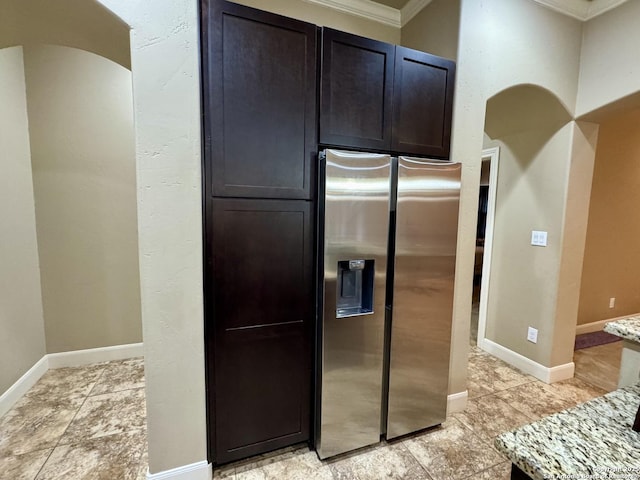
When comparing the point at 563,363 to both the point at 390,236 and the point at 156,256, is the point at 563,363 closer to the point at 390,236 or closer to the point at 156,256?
the point at 390,236

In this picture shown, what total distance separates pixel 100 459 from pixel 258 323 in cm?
126

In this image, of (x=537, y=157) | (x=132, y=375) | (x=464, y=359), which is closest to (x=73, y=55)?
(x=132, y=375)

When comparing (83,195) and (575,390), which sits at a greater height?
(83,195)

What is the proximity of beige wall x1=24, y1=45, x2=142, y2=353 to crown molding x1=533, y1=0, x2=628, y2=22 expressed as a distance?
11.6ft

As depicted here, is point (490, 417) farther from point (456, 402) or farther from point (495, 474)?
point (495, 474)

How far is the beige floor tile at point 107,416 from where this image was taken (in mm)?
1925

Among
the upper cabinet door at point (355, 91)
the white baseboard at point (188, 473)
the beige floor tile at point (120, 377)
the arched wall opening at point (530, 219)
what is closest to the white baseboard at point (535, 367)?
the arched wall opening at point (530, 219)

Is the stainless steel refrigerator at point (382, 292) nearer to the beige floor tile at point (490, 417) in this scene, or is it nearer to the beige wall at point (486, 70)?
the beige wall at point (486, 70)

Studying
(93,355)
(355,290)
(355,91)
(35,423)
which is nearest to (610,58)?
(355,91)

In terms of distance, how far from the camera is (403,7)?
2.31 meters

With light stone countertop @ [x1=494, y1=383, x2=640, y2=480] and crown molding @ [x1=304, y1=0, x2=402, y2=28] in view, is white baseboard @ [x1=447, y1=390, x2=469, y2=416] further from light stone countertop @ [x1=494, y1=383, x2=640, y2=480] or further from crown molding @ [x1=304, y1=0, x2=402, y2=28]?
crown molding @ [x1=304, y1=0, x2=402, y2=28]

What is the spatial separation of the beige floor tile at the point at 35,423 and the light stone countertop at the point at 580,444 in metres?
2.52

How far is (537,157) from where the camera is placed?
269 centimetres

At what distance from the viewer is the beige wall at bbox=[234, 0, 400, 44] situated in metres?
2.07
